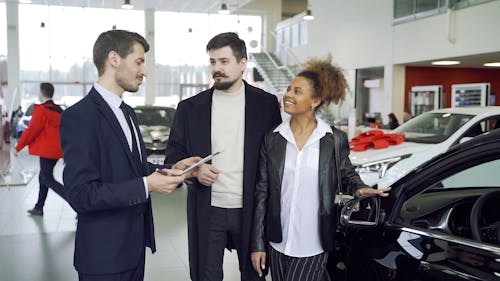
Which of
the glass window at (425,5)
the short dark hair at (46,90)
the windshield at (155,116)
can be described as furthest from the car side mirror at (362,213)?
the glass window at (425,5)

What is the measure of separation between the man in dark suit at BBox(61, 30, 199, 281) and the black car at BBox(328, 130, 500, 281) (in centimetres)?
85

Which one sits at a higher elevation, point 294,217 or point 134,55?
point 134,55

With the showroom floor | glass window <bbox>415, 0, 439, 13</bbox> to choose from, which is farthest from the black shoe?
glass window <bbox>415, 0, 439, 13</bbox>

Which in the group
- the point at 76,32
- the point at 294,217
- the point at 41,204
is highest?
the point at 76,32

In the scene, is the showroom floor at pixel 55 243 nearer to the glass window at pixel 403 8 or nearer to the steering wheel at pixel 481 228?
the steering wheel at pixel 481 228

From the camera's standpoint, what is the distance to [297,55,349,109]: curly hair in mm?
2322

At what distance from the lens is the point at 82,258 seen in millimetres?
1896

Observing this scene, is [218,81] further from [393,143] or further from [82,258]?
[393,143]

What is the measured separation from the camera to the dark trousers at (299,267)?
→ 2191 millimetres

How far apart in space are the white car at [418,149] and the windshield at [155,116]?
4.10 metres

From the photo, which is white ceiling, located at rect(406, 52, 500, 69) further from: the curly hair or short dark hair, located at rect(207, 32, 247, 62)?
short dark hair, located at rect(207, 32, 247, 62)

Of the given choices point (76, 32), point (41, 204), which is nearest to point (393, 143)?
point (41, 204)

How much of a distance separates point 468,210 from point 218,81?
130cm

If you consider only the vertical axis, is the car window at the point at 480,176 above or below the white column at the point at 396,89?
below
